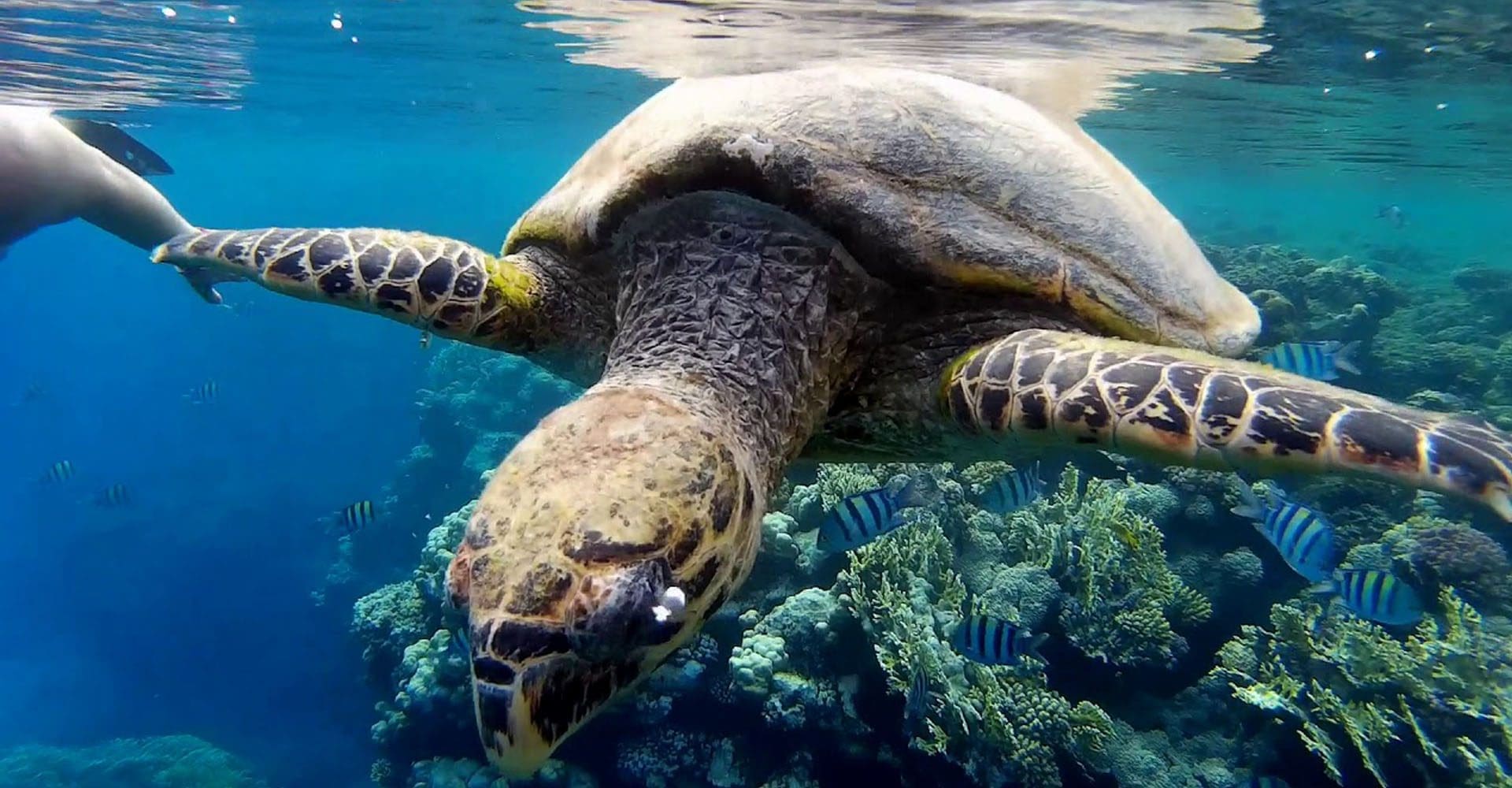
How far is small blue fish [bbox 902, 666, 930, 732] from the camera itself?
15.3ft

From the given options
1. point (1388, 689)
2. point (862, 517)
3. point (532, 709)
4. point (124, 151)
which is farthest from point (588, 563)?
point (124, 151)

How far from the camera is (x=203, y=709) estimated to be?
14.7 meters

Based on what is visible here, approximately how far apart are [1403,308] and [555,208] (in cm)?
1556

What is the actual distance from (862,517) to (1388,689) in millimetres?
3562

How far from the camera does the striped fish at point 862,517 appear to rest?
14.5 ft

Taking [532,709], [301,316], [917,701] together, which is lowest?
[301,316]

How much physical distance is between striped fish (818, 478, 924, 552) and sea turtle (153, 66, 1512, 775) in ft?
3.74

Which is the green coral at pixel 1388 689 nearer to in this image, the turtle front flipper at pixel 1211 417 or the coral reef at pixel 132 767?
the turtle front flipper at pixel 1211 417

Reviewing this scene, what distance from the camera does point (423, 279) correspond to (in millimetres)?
3162

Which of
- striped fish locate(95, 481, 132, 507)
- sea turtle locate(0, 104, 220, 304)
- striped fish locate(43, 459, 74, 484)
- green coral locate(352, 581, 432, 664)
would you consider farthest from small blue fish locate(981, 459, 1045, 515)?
striped fish locate(43, 459, 74, 484)

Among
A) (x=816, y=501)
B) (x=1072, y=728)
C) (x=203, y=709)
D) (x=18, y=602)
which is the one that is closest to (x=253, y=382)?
(x=18, y=602)

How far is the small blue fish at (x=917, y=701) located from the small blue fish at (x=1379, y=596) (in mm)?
2396

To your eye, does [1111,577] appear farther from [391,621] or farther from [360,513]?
[391,621]

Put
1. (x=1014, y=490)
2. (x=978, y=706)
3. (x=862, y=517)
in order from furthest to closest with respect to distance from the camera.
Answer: (x=1014, y=490) → (x=978, y=706) → (x=862, y=517)
